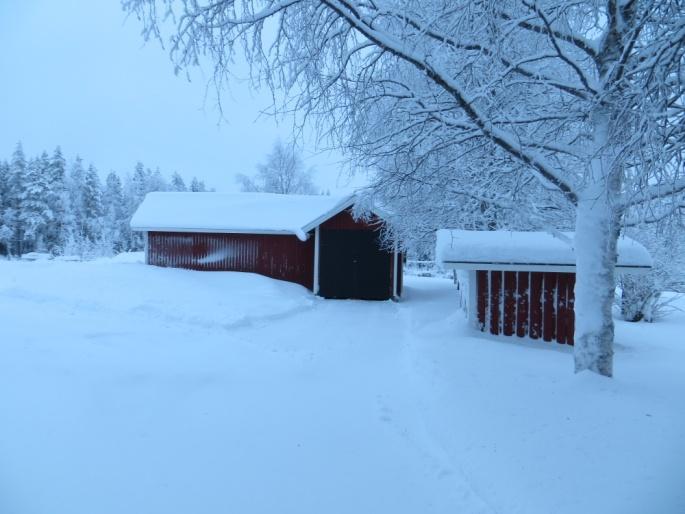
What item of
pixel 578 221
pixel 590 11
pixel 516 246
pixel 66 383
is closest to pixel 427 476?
pixel 578 221

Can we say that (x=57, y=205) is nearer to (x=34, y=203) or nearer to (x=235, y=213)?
(x=34, y=203)

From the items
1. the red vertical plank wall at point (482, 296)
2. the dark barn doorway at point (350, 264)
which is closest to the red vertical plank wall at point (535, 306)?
the red vertical plank wall at point (482, 296)

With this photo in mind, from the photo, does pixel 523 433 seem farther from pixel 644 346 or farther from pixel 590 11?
pixel 644 346

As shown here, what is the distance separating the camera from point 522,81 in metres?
4.27

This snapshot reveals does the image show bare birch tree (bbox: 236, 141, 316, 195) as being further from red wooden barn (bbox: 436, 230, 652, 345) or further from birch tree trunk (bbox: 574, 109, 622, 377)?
birch tree trunk (bbox: 574, 109, 622, 377)

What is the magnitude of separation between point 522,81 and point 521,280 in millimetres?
4609

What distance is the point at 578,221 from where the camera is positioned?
16.1ft

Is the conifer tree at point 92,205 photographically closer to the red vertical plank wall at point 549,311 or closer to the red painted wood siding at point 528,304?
the red painted wood siding at point 528,304

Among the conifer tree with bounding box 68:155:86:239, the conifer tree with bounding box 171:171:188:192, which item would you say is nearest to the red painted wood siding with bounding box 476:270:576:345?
the conifer tree with bounding box 68:155:86:239

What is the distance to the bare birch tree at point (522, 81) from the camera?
340cm

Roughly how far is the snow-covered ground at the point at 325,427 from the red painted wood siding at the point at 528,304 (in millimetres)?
578

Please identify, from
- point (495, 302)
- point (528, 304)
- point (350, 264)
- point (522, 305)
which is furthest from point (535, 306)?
point (350, 264)

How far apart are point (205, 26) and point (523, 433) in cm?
466

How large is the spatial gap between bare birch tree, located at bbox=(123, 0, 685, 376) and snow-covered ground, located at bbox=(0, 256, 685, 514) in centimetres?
131
